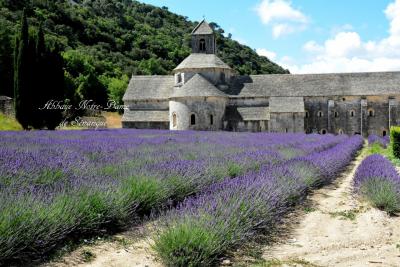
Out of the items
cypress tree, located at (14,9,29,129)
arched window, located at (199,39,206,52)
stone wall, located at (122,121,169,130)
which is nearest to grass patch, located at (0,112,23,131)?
cypress tree, located at (14,9,29,129)

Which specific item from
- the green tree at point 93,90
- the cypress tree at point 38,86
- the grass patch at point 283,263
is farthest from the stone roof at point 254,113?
the grass patch at point 283,263

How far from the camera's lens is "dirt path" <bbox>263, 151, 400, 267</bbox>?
517cm

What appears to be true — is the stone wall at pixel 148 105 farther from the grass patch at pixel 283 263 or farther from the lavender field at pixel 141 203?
the grass patch at pixel 283 263

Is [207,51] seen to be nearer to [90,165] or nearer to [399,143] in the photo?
[399,143]

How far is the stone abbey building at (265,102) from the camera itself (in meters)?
40.8

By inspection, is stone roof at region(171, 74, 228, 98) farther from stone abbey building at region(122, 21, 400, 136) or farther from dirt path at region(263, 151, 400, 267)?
dirt path at region(263, 151, 400, 267)

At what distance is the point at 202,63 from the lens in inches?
1757

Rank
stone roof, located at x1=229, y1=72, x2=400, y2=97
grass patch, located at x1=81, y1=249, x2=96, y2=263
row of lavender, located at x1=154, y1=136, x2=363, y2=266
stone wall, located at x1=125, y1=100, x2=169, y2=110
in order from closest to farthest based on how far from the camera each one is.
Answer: row of lavender, located at x1=154, y1=136, x2=363, y2=266
grass patch, located at x1=81, y1=249, x2=96, y2=263
stone roof, located at x1=229, y1=72, x2=400, y2=97
stone wall, located at x1=125, y1=100, x2=169, y2=110

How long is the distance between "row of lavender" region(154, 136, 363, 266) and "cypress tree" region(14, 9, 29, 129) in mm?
24323

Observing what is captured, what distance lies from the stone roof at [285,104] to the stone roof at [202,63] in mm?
6049

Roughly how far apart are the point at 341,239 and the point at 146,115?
39172 mm

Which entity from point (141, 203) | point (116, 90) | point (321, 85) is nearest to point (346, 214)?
point (141, 203)

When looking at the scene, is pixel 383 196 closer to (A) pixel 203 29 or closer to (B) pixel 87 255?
(B) pixel 87 255

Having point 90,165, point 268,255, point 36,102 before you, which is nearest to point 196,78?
point 36,102
